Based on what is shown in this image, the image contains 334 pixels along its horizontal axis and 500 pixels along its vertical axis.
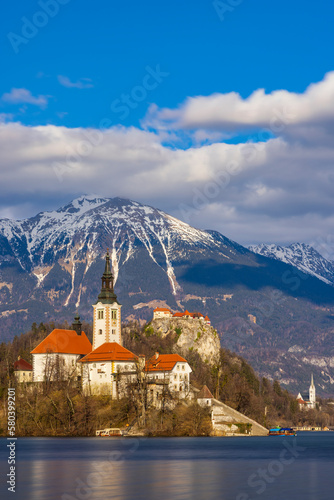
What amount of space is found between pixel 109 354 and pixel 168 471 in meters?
79.0

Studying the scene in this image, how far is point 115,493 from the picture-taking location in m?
72.0

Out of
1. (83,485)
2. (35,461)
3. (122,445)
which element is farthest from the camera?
(122,445)

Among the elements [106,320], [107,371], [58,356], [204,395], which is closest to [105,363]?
[107,371]

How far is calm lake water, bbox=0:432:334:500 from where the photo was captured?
239 feet

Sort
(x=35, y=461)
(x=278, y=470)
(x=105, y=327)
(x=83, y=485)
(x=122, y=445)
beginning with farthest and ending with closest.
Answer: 1. (x=105, y=327)
2. (x=122, y=445)
3. (x=35, y=461)
4. (x=278, y=470)
5. (x=83, y=485)

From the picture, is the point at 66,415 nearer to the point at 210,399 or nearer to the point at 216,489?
the point at 210,399

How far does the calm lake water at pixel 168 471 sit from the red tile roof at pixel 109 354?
3229cm

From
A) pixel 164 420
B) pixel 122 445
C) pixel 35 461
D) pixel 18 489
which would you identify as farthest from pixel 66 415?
pixel 18 489

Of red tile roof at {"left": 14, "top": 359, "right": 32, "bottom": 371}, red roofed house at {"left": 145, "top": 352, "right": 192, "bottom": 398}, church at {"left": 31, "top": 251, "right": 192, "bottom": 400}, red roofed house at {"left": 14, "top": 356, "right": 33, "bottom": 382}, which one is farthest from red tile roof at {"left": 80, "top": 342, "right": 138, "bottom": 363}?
red tile roof at {"left": 14, "top": 359, "right": 32, "bottom": 371}

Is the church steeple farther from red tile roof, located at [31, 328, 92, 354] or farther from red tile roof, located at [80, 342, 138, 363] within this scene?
red tile roof, located at [80, 342, 138, 363]

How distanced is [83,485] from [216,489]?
490 inches

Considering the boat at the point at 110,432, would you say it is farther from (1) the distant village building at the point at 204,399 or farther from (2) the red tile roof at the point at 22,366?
(2) the red tile roof at the point at 22,366

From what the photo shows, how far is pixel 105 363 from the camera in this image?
16662 cm

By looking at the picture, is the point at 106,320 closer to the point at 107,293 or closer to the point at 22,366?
the point at 107,293
